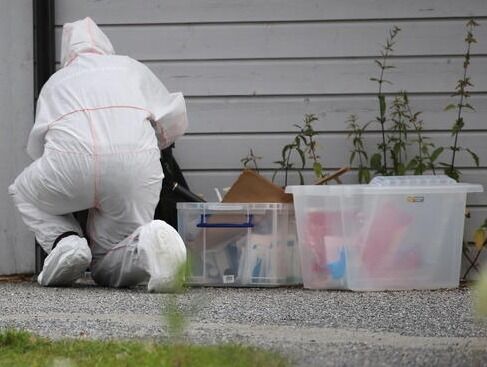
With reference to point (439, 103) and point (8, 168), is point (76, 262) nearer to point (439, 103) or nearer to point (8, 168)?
point (8, 168)

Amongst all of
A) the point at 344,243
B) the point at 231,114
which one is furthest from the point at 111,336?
the point at 231,114

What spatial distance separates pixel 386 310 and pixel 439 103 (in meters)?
2.24

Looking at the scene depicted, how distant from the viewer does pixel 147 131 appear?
5926mm

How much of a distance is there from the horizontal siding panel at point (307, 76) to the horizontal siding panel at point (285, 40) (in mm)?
52

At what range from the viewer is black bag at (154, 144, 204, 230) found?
256 inches

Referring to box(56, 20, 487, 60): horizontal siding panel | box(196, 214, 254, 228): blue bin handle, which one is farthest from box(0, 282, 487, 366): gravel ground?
box(56, 20, 487, 60): horizontal siding panel

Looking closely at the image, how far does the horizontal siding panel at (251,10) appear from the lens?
23.0 feet

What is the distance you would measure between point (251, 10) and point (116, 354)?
12.9ft

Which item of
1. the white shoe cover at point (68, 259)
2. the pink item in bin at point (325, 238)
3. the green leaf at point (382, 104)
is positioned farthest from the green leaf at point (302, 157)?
the white shoe cover at point (68, 259)

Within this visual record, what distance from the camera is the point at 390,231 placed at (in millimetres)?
6008

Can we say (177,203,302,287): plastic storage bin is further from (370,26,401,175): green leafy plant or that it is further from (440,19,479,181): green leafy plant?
(440,19,479,181): green leafy plant

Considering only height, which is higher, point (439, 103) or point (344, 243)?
point (439, 103)

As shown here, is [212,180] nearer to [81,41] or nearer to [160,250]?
[81,41]

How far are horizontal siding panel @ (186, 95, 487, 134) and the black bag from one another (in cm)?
54
